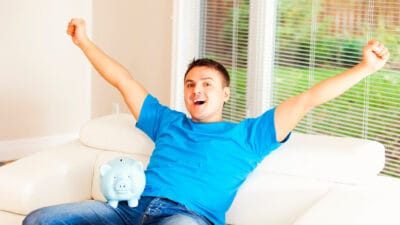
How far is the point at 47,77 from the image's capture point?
5004mm

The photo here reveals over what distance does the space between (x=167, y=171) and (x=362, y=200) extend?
25.9 inches

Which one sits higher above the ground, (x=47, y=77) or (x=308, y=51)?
(x=308, y=51)

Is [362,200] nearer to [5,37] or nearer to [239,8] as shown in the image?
[239,8]

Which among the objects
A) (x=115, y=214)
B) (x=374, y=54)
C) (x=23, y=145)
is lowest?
(x=23, y=145)

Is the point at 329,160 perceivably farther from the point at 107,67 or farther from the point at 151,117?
the point at 107,67

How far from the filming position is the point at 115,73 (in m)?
2.76

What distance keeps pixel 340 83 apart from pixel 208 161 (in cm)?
49

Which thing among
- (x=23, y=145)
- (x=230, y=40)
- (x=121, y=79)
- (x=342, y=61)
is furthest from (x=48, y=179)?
(x=23, y=145)

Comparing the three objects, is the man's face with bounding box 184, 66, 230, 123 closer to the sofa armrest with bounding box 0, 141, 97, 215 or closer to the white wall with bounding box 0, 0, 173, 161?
the sofa armrest with bounding box 0, 141, 97, 215

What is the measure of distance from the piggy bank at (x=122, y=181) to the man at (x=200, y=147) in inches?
1.8

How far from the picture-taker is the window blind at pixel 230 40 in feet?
14.0

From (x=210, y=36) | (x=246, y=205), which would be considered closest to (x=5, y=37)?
(x=210, y=36)

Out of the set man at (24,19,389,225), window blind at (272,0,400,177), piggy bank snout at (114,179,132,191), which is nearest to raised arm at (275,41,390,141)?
man at (24,19,389,225)

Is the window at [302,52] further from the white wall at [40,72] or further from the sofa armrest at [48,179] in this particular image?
the sofa armrest at [48,179]
